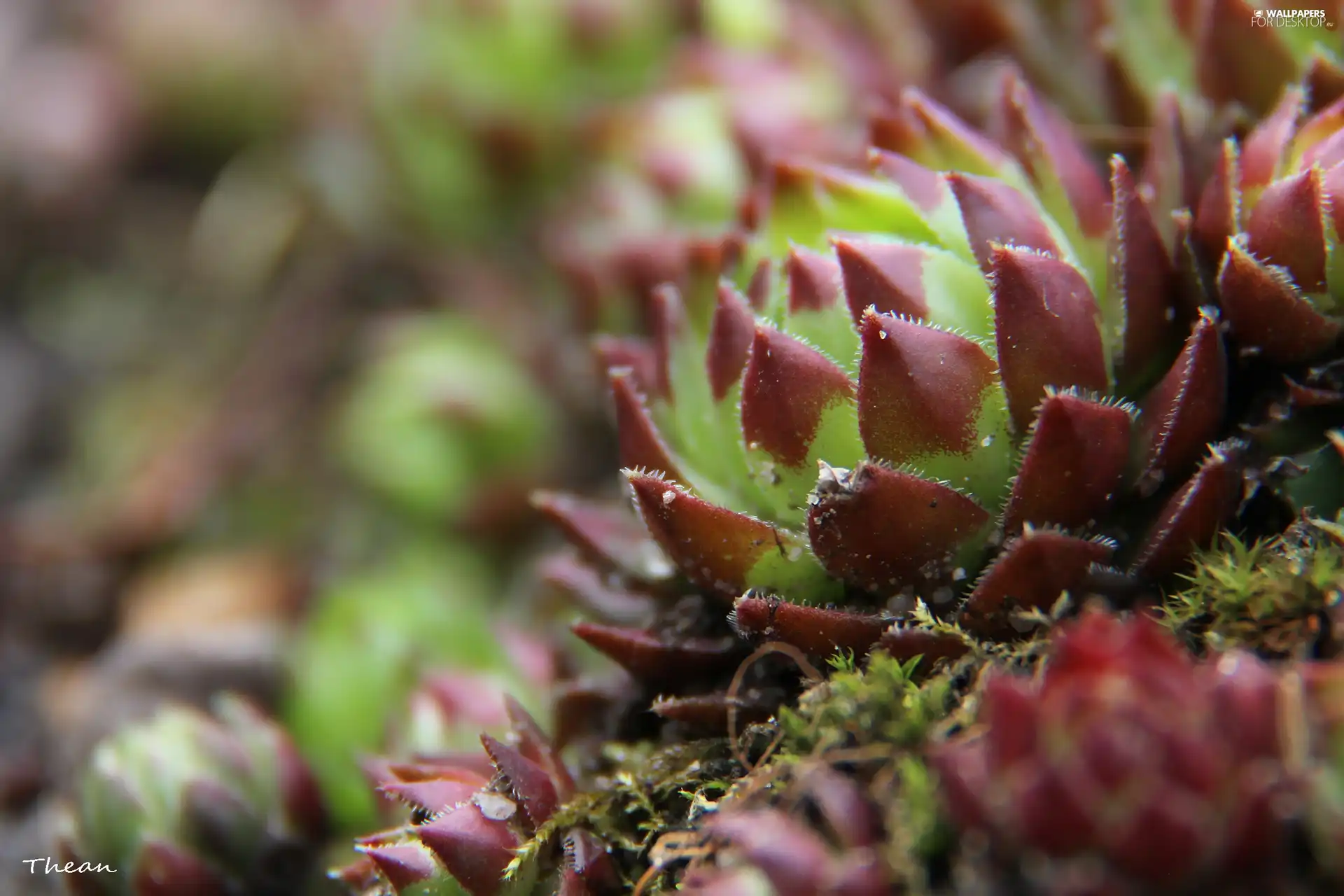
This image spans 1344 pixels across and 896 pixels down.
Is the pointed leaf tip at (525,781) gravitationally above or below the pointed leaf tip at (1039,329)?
below

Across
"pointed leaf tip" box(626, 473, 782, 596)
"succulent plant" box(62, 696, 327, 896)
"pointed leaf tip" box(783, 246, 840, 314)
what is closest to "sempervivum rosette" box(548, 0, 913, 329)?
"pointed leaf tip" box(783, 246, 840, 314)

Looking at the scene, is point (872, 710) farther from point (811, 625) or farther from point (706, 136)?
point (706, 136)

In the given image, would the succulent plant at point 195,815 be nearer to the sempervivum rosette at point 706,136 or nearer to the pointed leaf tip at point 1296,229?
the sempervivum rosette at point 706,136

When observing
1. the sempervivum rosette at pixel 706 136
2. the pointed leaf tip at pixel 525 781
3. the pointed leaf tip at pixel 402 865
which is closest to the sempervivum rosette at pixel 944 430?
the pointed leaf tip at pixel 525 781

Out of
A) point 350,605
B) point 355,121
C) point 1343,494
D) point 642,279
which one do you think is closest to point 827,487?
point 1343,494

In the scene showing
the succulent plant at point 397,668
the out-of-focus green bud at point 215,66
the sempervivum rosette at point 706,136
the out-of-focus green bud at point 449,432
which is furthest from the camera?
the out-of-focus green bud at point 215,66

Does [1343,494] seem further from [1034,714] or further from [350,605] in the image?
[350,605]

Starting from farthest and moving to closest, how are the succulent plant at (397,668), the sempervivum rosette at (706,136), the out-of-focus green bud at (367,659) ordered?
the sempervivum rosette at (706,136), the out-of-focus green bud at (367,659), the succulent plant at (397,668)

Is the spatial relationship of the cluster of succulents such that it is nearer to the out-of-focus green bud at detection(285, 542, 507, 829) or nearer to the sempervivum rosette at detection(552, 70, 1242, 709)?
the sempervivum rosette at detection(552, 70, 1242, 709)
